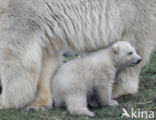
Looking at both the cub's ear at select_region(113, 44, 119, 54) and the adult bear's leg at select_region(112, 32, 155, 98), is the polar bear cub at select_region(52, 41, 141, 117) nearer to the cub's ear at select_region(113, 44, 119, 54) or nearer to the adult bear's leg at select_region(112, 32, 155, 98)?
the cub's ear at select_region(113, 44, 119, 54)

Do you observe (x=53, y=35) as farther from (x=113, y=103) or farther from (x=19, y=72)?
(x=113, y=103)

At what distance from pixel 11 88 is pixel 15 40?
0.74 metres

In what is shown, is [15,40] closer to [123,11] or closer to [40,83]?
[40,83]

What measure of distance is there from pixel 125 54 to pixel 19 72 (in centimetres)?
173

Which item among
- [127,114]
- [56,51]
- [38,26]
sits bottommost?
[127,114]

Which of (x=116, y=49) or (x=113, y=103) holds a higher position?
(x=116, y=49)

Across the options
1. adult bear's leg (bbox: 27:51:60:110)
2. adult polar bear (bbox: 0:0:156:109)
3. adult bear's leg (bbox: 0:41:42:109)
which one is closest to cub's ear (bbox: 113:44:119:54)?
adult polar bear (bbox: 0:0:156:109)

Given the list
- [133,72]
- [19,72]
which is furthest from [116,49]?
[19,72]

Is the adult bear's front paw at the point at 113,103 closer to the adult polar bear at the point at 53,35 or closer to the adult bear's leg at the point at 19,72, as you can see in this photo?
the adult polar bear at the point at 53,35

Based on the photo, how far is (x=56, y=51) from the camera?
5691mm

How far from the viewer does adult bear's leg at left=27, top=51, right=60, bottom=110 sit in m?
5.34

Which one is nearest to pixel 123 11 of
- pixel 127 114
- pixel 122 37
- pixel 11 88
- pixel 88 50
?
pixel 122 37

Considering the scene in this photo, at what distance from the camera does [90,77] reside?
5152 mm

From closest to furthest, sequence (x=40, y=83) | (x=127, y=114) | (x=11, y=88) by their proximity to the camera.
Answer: (x=127, y=114), (x=11, y=88), (x=40, y=83)
